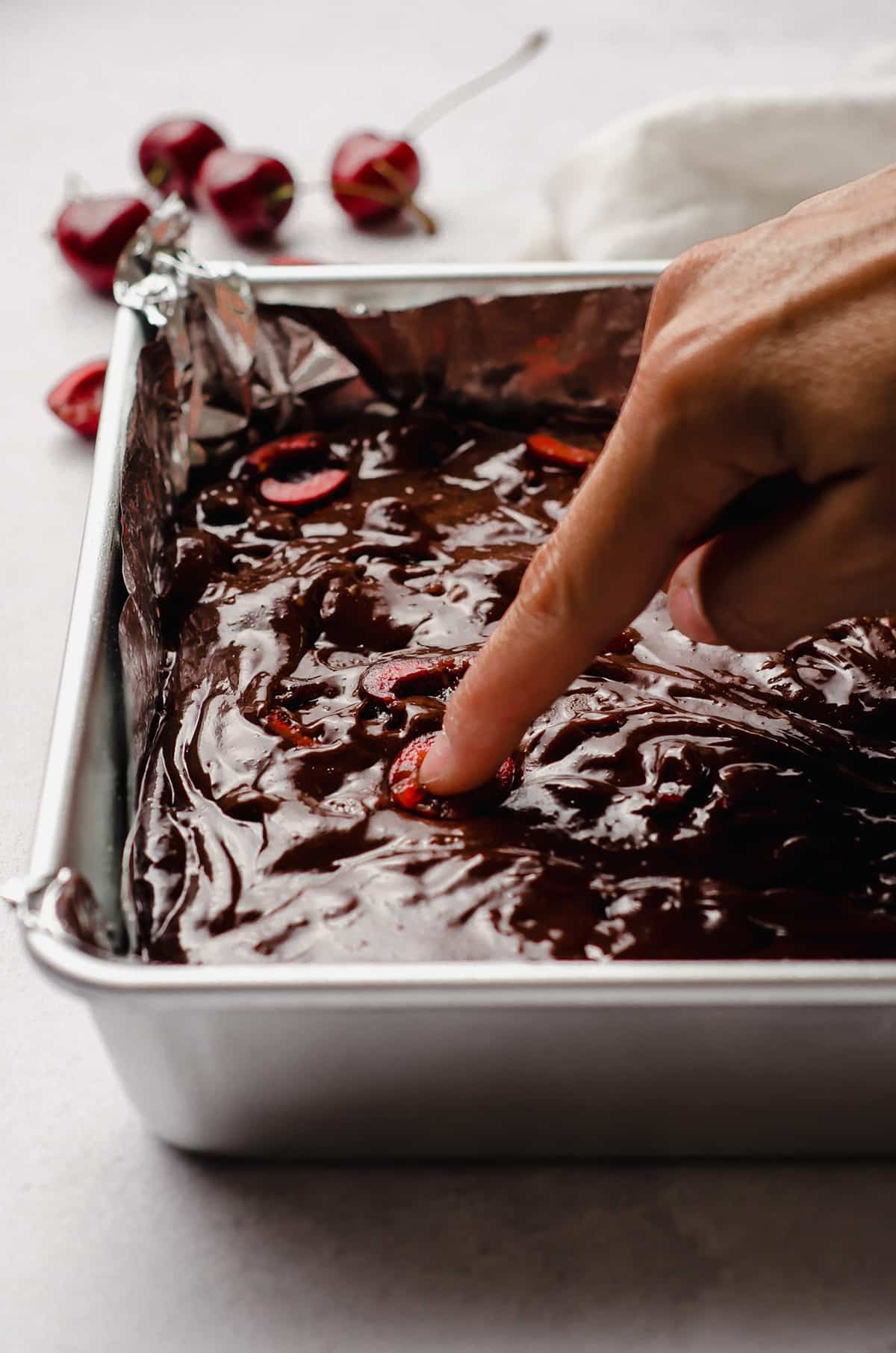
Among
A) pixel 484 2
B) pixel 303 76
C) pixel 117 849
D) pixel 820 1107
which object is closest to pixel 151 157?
pixel 303 76

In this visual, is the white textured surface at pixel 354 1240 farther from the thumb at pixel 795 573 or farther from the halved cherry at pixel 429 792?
the thumb at pixel 795 573

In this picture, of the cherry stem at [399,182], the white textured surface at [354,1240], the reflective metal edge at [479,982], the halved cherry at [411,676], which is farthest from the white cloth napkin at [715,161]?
the reflective metal edge at [479,982]

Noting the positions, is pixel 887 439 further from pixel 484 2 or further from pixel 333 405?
pixel 484 2

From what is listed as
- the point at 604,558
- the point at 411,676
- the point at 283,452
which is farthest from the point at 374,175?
the point at 604,558

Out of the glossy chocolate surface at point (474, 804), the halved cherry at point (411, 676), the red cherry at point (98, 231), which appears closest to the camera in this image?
the glossy chocolate surface at point (474, 804)

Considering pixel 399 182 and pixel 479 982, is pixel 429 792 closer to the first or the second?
pixel 479 982

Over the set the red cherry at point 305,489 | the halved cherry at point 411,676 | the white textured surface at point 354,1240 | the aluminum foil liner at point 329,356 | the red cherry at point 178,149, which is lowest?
the white textured surface at point 354,1240

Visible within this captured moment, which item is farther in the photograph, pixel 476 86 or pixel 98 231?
pixel 476 86
